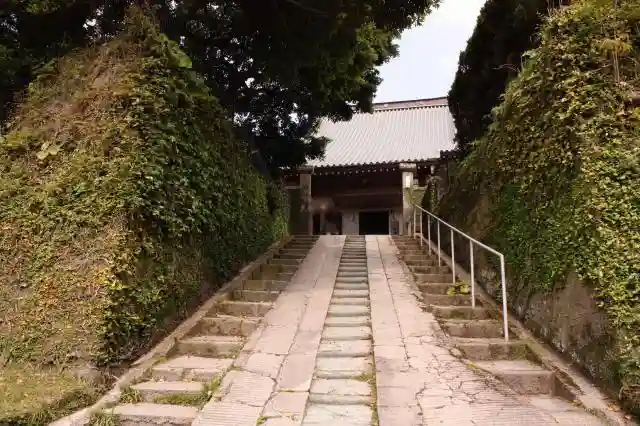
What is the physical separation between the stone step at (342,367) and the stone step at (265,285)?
2.57 m

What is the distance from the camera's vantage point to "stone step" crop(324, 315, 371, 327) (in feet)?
17.6

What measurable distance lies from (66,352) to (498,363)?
3.98 m

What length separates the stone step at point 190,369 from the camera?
4.16m

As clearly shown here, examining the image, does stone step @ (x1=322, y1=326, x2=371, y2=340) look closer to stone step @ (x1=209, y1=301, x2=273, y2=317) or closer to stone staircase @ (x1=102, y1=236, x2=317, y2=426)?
stone staircase @ (x1=102, y1=236, x2=317, y2=426)

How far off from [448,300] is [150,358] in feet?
12.4

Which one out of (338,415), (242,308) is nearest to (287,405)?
(338,415)

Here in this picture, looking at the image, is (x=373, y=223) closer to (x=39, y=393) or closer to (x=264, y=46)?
(x=264, y=46)

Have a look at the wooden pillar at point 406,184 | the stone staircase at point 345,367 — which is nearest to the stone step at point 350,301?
the stone staircase at point 345,367

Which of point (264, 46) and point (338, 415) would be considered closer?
point (338, 415)

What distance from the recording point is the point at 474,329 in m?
5.12

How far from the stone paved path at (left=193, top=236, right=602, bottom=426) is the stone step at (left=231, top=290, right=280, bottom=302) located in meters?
0.19

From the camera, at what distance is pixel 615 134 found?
13.5 ft

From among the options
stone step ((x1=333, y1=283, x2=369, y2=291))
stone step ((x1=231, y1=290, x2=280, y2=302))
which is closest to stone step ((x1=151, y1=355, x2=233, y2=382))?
stone step ((x1=231, y1=290, x2=280, y2=302))

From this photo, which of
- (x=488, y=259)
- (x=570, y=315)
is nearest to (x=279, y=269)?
(x=488, y=259)
